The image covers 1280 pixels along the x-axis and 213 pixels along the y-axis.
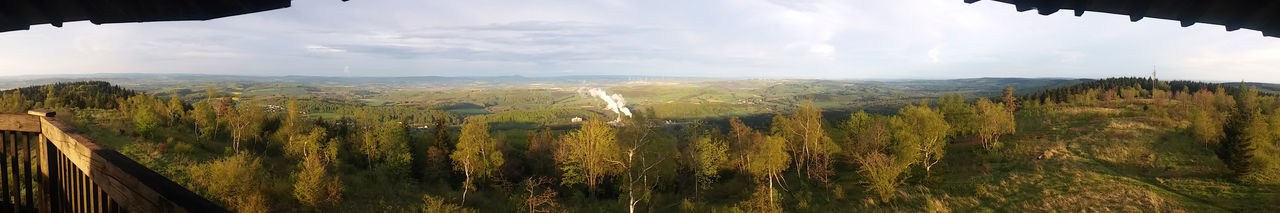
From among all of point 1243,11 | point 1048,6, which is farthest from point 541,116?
point 1243,11

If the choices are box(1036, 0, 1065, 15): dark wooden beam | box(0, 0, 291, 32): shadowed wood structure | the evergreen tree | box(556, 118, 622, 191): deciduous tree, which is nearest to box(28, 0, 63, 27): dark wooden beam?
box(0, 0, 291, 32): shadowed wood structure

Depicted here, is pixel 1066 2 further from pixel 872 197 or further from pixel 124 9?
pixel 872 197

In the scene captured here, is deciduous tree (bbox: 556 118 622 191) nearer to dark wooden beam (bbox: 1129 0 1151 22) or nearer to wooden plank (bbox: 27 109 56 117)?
wooden plank (bbox: 27 109 56 117)

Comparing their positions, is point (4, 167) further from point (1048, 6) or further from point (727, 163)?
point (727, 163)

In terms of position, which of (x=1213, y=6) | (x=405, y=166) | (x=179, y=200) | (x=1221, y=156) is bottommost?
(x=405, y=166)

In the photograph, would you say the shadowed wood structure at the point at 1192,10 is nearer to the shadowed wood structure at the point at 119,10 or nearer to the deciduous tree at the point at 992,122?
the shadowed wood structure at the point at 119,10

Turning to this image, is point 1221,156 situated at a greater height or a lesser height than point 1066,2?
lesser

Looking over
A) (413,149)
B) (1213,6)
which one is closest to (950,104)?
(413,149)
